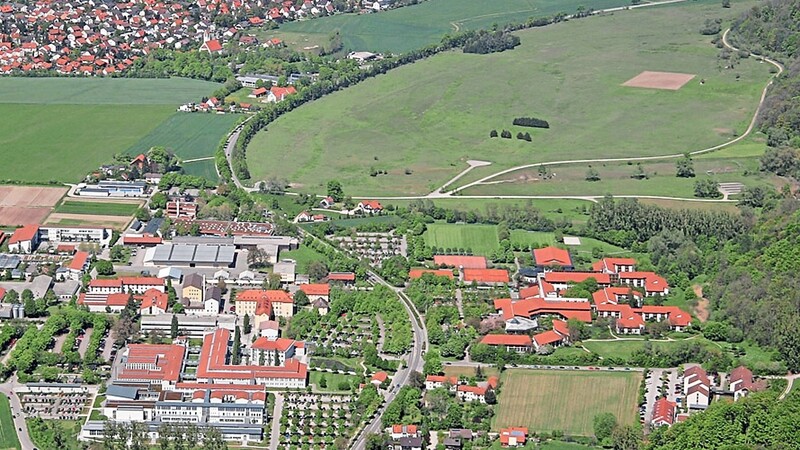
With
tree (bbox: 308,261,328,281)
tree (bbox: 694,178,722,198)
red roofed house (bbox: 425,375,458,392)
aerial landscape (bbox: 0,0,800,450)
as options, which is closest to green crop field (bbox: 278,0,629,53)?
aerial landscape (bbox: 0,0,800,450)

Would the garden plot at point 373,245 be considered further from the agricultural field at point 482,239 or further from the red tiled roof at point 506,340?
the red tiled roof at point 506,340

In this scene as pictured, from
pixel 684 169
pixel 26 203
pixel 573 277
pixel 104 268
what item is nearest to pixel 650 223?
pixel 573 277

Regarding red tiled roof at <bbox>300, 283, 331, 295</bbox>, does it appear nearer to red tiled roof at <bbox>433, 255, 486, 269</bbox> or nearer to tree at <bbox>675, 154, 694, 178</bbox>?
red tiled roof at <bbox>433, 255, 486, 269</bbox>

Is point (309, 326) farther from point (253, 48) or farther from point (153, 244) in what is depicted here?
point (253, 48)

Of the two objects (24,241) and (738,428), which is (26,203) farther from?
(738,428)

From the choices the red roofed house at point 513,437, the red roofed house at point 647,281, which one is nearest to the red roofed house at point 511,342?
the red roofed house at point 513,437

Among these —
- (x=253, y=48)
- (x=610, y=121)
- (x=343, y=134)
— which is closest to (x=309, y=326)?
(x=343, y=134)
